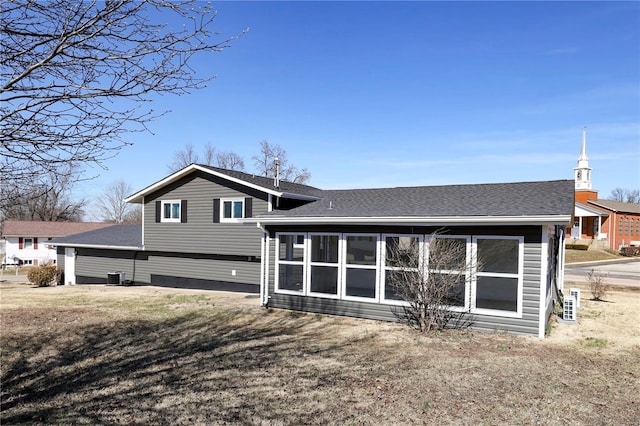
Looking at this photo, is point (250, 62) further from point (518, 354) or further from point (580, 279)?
point (580, 279)

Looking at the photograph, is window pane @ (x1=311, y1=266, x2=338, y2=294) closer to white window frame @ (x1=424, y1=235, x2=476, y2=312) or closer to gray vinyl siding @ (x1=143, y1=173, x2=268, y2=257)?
gray vinyl siding @ (x1=143, y1=173, x2=268, y2=257)

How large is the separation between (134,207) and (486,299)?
193 ft

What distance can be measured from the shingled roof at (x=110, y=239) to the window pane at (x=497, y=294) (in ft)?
49.8

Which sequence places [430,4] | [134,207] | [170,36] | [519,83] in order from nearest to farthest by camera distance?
1. [170,36]
2. [430,4]
3. [519,83]
4. [134,207]

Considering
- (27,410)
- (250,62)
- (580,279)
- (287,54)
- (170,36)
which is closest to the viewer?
(170,36)

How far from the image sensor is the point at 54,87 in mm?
3463

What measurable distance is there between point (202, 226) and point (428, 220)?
1064 cm

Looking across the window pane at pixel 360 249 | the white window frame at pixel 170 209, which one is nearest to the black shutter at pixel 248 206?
the white window frame at pixel 170 209

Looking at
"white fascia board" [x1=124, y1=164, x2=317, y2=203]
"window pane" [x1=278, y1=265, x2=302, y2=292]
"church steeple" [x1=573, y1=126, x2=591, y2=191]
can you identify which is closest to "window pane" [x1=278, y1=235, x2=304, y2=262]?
"window pane" [x1=278, y1=265, x2=302, y2=292]

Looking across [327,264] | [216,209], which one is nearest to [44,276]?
[216,209]

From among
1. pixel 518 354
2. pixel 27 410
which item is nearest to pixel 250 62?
pixel 27 410

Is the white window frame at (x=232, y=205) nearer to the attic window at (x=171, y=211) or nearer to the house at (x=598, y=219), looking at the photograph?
the attic window at (x=171, y=211)

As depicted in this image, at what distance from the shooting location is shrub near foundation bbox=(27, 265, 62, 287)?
71.9ft

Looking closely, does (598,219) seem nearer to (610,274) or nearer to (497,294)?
(610,274)
